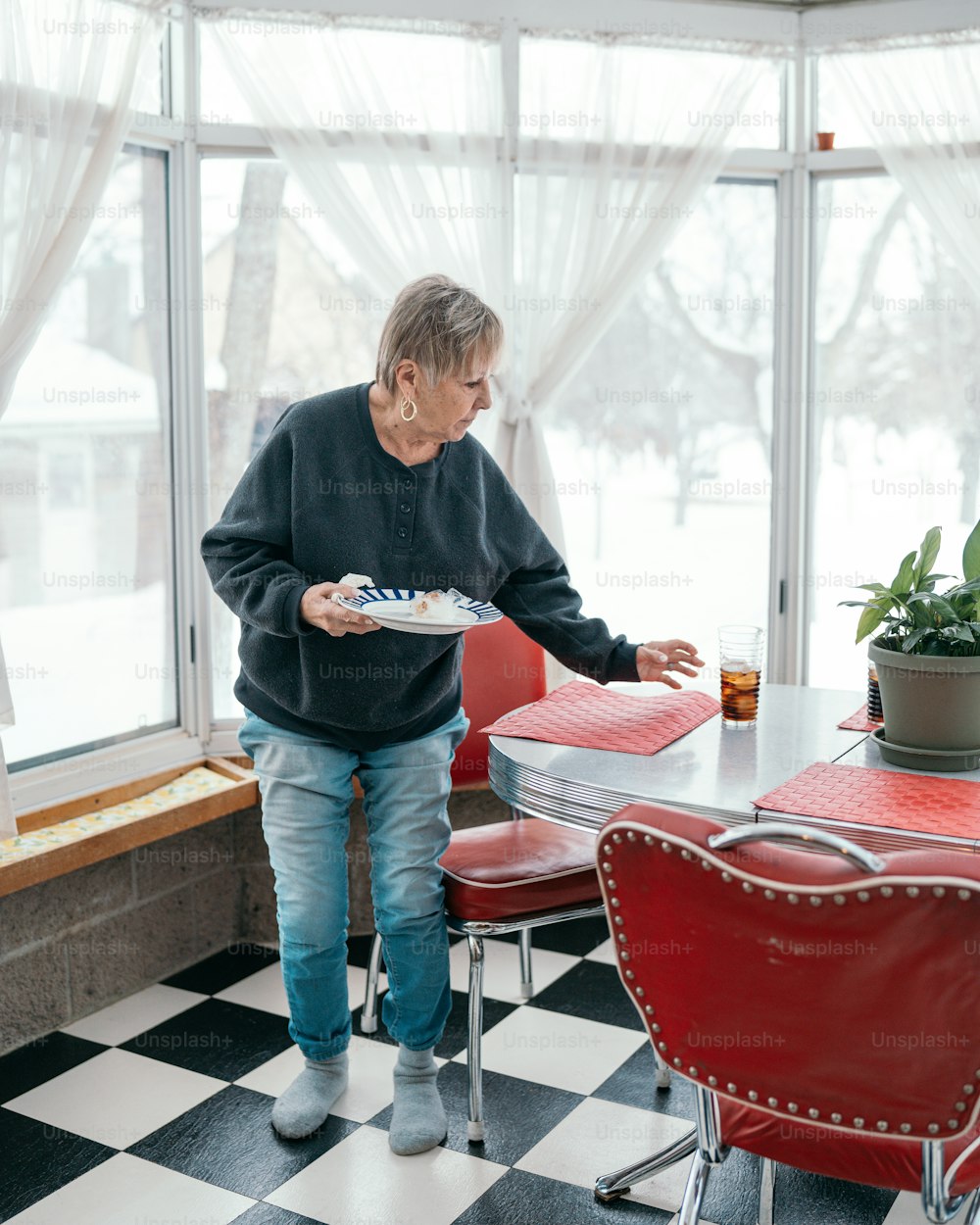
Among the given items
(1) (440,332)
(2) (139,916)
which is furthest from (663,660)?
(2) (139,916)

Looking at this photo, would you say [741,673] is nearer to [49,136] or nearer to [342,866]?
[342,866]

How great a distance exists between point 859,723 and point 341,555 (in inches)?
39.0

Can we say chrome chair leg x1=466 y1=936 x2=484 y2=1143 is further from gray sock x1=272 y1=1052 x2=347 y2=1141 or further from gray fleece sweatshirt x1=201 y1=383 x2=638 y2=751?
gray fleece sweatshirt x1=201 y1=383 x2=638 y2=751

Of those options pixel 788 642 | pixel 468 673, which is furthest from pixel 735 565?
pixel 468 673

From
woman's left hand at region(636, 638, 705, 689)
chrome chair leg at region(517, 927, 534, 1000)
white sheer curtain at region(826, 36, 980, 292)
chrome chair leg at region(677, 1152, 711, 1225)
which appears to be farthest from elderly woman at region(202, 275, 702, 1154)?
white sheer curtain at region(826, 36, 980, 292)

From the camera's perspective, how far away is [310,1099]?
88.5 inches

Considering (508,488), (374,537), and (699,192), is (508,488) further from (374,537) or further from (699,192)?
(699,192)

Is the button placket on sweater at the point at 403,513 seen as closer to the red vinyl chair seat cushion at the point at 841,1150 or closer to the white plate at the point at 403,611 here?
the white plate at the point at 403,611

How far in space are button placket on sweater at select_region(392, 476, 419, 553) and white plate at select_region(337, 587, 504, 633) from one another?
8cm

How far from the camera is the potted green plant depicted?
1.85 meters

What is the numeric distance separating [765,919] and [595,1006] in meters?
1.66

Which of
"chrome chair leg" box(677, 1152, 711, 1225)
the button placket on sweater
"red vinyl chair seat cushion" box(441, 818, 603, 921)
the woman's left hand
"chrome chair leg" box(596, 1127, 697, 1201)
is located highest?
the button placket on sweater

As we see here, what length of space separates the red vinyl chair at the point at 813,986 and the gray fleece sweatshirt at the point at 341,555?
0.82 meters

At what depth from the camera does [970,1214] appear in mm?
1461
